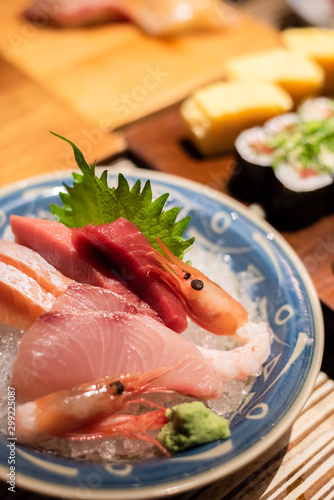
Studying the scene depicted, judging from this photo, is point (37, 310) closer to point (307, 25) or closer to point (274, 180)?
point (274, 180)

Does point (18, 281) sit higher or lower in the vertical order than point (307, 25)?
lower

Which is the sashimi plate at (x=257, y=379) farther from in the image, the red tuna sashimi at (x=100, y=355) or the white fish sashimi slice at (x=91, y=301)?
the white fish sashimi slice at (x=91, y=301)

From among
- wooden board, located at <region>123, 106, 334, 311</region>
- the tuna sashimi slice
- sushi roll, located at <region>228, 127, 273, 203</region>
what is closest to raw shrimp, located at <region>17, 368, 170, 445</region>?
the tuna sashimi slice

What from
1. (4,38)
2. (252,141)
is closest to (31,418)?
(252,141)

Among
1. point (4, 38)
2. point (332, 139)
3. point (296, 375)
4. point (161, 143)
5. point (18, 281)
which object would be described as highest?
point (332, 139)

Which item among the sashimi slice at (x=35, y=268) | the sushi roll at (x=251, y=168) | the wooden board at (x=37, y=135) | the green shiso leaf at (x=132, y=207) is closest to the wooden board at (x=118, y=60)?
the wooden board at (x=37, y=135)

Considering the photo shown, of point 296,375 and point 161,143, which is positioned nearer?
point 296,375
